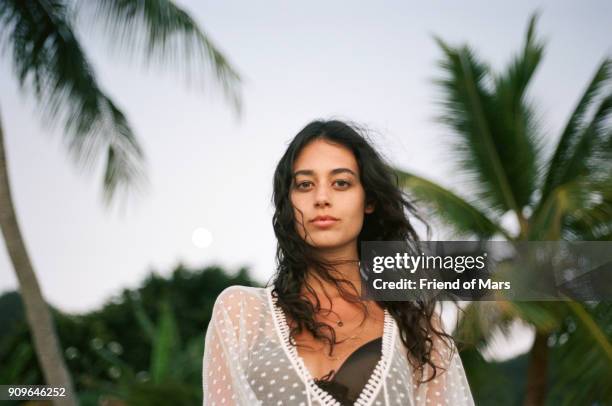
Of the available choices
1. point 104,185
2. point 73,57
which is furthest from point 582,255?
point 73,57

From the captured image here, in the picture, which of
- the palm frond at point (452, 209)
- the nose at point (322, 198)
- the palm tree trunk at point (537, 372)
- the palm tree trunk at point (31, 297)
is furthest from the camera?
the palm tree trunk at point (537, 372)

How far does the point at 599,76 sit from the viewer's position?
29.9 ft

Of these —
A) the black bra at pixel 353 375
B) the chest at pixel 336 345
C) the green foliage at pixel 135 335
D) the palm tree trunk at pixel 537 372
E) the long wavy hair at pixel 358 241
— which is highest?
the long wavy hair at pixel 358 241

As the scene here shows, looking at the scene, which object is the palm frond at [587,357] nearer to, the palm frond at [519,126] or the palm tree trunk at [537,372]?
the palm tree trunk at [537,372]

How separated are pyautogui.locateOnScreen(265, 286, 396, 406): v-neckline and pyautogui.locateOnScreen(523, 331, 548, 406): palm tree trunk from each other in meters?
7.22

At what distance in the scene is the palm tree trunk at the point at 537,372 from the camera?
8.98 metres

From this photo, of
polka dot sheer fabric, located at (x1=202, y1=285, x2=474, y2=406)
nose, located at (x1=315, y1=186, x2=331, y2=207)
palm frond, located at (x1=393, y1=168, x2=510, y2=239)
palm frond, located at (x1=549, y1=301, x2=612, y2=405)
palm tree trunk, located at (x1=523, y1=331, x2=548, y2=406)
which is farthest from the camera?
palm tree trunk, located at (x1=523, y1=331, x2=548, y2=406)

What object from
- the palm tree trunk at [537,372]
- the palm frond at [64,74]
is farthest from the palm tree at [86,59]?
the palm tree trunk at [537,372]

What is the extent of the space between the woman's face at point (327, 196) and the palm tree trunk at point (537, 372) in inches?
283

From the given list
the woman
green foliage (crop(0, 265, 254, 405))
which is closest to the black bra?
the woman

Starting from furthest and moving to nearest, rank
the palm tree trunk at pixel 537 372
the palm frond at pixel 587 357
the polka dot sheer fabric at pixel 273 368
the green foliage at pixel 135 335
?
the green foliage at pixel 135 335, the palm tree trunk at pixel 537 372, the palm frond at pixel 587 357, the polka dot sheer fabric at pixel 273 368

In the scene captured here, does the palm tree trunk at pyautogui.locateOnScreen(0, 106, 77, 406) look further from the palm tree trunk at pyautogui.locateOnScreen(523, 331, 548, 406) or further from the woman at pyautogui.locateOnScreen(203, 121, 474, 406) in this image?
the palm tree trunk at pyautogui.locateOnScreen(523, 331, 548, 406)

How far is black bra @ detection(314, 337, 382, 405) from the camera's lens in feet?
6.73

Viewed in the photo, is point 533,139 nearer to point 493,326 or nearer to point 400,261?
point 493,326
